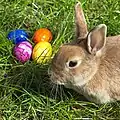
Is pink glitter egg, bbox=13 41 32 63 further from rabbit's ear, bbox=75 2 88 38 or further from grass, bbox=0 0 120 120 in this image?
rabbit's ear, bbox=75 2 88 38

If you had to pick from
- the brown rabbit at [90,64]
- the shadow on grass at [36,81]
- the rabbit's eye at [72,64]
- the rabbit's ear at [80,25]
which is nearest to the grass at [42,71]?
the shadow on grass at [36,81]

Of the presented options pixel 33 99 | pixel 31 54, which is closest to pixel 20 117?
pixel 33 99

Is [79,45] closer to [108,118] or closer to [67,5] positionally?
[108,118]

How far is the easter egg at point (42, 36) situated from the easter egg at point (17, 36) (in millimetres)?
110

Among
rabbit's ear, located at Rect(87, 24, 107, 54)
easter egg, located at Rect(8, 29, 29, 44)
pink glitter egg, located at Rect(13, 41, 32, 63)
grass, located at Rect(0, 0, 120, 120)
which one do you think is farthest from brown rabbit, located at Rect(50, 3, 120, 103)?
easter egg, located at Rect(8, 29, 29, 44)

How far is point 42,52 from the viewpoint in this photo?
185 inches

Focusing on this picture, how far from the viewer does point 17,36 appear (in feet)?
16.3

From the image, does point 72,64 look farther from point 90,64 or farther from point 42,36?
point 42,36

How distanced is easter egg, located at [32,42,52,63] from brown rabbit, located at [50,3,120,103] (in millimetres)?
468

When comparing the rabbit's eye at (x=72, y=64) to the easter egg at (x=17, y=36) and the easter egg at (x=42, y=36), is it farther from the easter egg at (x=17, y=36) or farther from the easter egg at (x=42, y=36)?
the easter egg at (x=17, y=36)

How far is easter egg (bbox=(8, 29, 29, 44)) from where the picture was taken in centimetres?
495

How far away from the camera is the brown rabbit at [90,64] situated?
13.6 ft

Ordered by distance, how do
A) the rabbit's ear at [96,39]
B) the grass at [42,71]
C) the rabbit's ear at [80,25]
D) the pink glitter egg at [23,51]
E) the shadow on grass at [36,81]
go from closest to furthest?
the rabbit's ear at [96,39], the rabbit's ear at [80,25], the grass at [42,71], the shadow on grass at [36,81], the pink glitter egg at [23,51]

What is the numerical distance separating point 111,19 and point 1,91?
1.27 m
